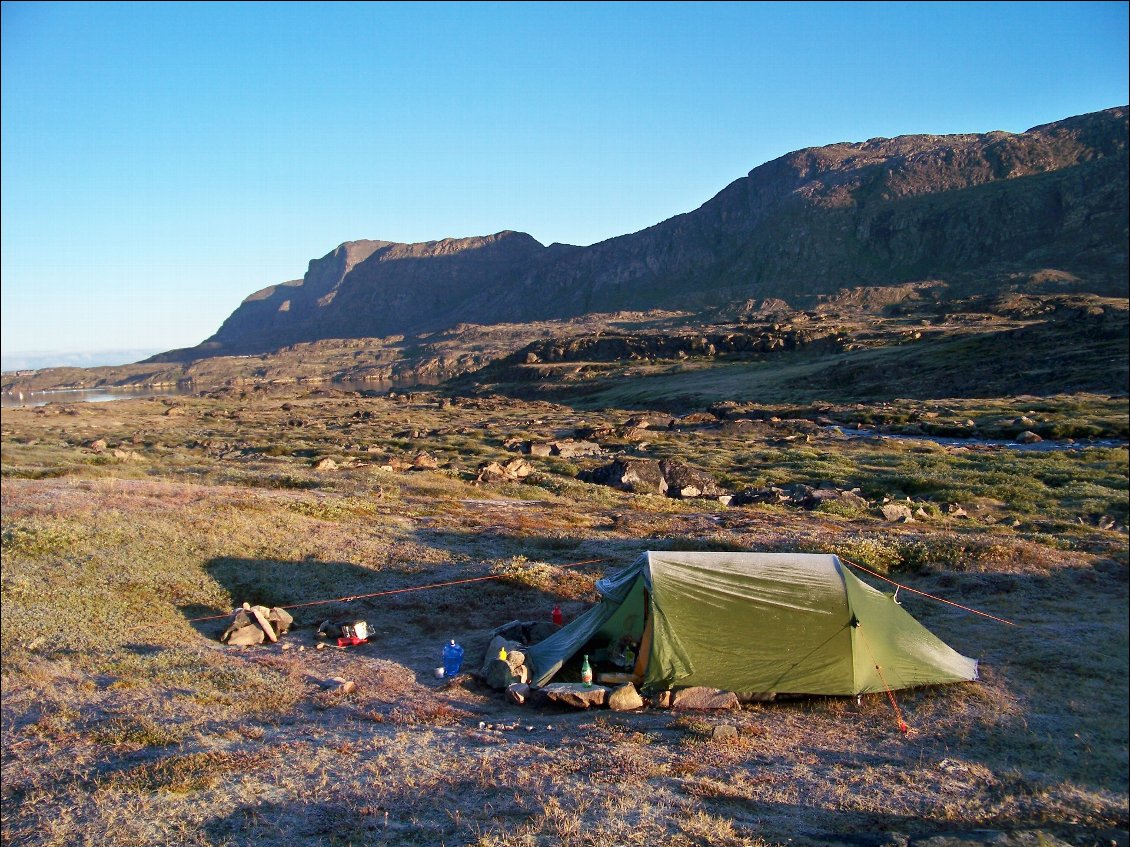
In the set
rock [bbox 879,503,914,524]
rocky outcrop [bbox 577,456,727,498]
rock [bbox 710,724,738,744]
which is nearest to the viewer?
rock [bbox 710,724,738,744]

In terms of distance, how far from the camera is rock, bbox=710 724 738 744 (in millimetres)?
7906

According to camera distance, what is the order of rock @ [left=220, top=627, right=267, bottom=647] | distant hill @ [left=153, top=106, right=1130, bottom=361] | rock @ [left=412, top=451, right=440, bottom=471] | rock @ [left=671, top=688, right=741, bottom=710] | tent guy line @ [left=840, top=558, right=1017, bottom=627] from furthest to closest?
distant hill @ [left=153, top=106, right=1130, bottom=361] < rock @ [left=412, top=451, right=440, bottom=471] < tent guy line @ [left=840, top=558, right=1017, bottom=627] < rock @ [left=220, top=627, right=267, bottom=647] < rock @ [left=671, top=688, right=741, bottom=710]

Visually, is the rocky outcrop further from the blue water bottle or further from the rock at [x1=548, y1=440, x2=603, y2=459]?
the blue water bottle

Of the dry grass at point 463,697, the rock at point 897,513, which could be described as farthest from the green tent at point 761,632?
the rock at point 897,513

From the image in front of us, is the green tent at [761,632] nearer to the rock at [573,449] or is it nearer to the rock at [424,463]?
the rock at [424,463]

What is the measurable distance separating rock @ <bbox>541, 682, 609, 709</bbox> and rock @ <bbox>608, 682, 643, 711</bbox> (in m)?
0.12

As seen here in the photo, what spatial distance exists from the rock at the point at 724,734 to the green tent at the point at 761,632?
120cm

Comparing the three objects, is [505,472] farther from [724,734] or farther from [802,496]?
[724,734]

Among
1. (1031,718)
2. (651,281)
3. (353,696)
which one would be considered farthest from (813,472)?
(651,281)

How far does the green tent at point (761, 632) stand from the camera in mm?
9359

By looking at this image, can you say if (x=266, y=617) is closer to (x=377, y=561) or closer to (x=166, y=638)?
(x=166, y=638)

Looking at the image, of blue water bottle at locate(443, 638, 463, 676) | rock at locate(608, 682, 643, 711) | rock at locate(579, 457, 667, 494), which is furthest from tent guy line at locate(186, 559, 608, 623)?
rock at locate(579, 457, 667, 494)

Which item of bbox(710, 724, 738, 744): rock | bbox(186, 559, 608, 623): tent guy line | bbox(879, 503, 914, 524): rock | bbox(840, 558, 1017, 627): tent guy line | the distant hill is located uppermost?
the distant hill

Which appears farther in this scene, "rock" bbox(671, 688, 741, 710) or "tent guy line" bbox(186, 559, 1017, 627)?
"tent guy line" bbox(186, 559, 1017, 627)
